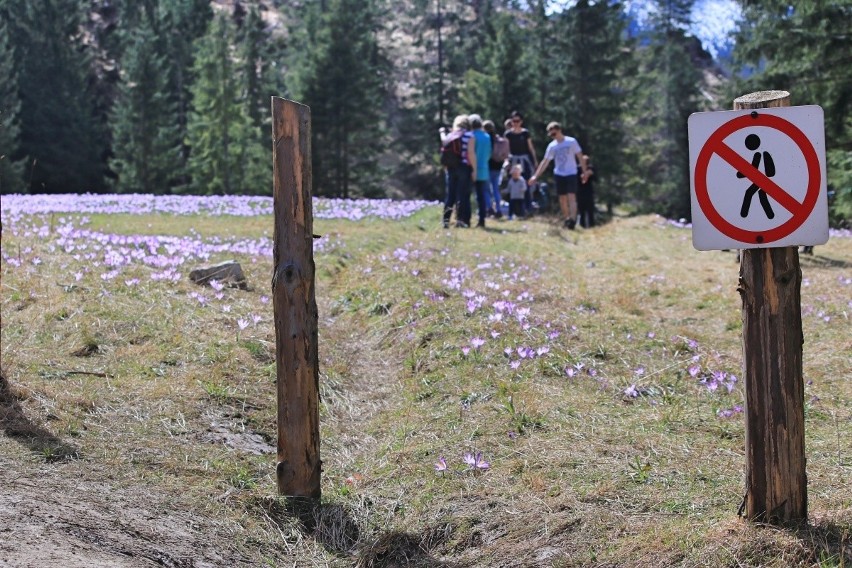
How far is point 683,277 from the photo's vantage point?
11.0 metres

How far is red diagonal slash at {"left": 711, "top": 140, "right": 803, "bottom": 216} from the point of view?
3723 mm

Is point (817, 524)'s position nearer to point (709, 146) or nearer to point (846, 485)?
point (846, 485)

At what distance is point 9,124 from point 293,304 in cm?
4243

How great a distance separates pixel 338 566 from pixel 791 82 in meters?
18.0

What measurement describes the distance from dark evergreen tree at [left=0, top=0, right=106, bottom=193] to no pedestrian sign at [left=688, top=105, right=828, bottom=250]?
4439 centimetres

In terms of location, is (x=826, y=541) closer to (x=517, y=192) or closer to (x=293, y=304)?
(x=293, y=304)

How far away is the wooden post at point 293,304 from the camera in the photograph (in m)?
4.89

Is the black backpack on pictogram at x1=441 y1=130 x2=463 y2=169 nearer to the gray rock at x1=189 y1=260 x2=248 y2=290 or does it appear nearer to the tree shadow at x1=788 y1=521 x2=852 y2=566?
the gray rock at x1=189 y1=260 x2=248 y2=290

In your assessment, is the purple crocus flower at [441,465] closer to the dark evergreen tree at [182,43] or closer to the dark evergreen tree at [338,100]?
the dark evergreen tree at [338,100]

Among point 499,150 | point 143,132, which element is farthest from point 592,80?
point 499,150

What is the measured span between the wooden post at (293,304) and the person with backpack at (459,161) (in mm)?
9291

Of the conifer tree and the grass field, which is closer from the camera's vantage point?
the grass field

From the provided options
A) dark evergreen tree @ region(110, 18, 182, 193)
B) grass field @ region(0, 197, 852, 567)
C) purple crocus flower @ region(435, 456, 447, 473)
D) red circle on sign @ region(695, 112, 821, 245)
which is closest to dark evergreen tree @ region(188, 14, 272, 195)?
dark evergreen tree @ region(110, 18, 182, 193)

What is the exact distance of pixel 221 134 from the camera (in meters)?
46.9
